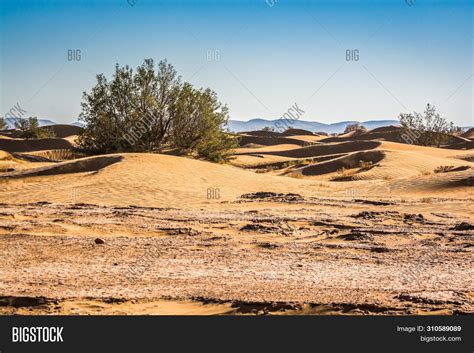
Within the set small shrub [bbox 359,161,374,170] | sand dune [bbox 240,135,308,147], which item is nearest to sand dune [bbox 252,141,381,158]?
sand dune [bbox 240,135,308,147]

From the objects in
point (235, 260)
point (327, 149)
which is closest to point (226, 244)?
point (235, 260)

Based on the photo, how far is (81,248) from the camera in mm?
9188

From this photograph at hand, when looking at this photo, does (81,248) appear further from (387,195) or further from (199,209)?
(387,195)

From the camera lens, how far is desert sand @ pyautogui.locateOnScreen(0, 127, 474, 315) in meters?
6.18

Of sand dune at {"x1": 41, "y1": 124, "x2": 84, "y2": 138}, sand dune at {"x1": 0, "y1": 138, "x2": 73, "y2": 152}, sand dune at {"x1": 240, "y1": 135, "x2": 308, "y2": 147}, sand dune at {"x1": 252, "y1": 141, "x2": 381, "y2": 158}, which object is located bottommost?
sand dune at {"x1": 252, "y1": 141, "x2": 381, "y2": 158}

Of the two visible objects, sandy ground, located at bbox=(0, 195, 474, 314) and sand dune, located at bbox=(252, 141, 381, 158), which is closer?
sandy ground, located at bbox=(0, 195, 474, 314)

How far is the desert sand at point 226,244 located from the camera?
618 centimetres

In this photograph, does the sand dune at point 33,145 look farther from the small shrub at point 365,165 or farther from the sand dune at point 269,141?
the small shrub at point 365,165

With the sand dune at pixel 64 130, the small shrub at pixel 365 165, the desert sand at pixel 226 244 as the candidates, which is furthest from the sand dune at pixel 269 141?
the desert sand at pixel 226 244

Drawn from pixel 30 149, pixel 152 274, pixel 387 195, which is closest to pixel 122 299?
pixel 152 274

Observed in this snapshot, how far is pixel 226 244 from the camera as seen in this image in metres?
9.75

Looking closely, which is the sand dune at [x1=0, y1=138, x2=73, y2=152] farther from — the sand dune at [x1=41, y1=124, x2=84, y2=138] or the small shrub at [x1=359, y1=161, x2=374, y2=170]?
the small shrub at [x1=359, y1=161, x2=374, y2=170]

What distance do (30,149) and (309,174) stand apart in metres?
27.3

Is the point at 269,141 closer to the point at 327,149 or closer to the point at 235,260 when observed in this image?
the point at 327,149
